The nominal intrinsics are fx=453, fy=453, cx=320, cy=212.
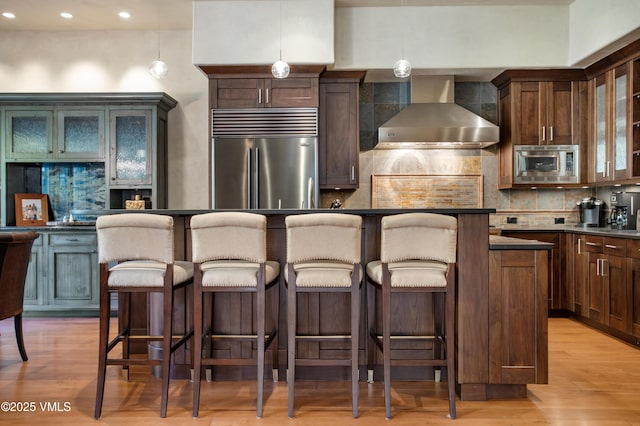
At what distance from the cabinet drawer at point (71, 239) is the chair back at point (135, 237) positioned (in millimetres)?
2585

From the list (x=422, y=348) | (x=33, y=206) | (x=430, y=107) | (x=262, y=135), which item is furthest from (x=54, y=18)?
(x=422, y=348)

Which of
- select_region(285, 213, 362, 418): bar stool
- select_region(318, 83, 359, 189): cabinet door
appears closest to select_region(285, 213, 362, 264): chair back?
select_region(285, 213, 362, 418): bar stool

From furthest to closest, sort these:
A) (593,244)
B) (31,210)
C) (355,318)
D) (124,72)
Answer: (124,72), (31,210), (593,244), (355,318)

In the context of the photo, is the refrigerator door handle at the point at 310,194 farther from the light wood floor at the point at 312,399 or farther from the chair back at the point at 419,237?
the chair back at the point at 419,237

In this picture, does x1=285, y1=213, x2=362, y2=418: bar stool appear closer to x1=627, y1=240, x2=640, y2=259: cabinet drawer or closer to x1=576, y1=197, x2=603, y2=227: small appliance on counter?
x1=627, y1=240, x2=640, y2=259: cabinet drawer

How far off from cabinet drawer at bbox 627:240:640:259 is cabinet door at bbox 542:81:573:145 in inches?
60.1

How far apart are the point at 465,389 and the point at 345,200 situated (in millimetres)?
2902

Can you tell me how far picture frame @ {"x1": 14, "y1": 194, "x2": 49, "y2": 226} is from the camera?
5070 mm

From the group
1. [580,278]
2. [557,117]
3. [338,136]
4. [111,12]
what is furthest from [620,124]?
[111,12]

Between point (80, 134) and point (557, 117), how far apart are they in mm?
5175

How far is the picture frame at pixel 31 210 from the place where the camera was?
507 centimetres

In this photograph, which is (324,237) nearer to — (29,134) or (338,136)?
(338,136)

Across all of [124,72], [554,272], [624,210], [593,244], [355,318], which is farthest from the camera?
[124,72]

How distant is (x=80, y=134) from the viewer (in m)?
4.96
